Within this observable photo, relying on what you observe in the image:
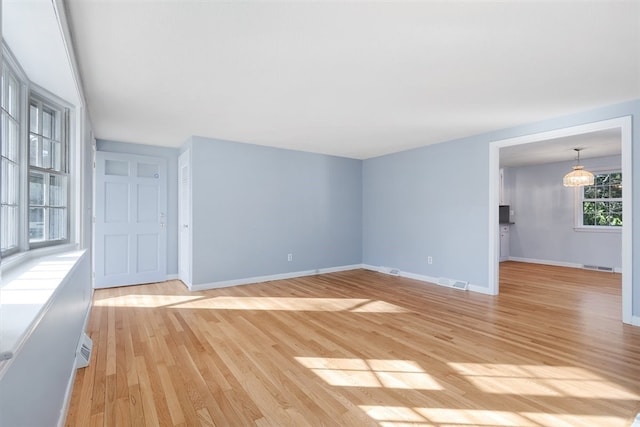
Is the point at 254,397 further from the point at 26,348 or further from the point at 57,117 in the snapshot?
the point at 57,117

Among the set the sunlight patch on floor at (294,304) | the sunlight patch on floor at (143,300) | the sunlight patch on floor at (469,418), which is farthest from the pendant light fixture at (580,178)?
the sunlight patch on floor at (143,300)

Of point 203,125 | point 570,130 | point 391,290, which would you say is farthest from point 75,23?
point 570,130

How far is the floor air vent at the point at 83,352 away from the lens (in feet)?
7.79

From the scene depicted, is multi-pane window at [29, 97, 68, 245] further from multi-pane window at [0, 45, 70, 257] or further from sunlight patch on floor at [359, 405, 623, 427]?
sunlight patch on floor at [359, 405, 623, 427]

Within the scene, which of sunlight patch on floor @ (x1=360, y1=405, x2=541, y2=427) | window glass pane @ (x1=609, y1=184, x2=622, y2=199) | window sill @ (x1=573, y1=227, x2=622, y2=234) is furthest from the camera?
window glass pane @ (x1=609, y1=184, x2=622, y2=199)

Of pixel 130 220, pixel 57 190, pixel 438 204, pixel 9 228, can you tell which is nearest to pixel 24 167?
pixel 9 228

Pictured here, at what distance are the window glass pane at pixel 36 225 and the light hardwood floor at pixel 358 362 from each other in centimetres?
103

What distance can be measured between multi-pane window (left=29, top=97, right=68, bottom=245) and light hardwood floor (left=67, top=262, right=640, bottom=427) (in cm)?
109

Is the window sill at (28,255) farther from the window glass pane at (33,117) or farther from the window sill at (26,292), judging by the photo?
the window glass pane at (33,117)

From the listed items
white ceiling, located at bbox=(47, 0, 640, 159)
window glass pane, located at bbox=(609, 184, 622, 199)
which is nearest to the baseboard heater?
window glass pane, located at bbox=(609, 184, 622, 199)

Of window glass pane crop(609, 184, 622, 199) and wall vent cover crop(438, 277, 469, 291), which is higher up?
window glass pane crop(609, 184, 622, 199)

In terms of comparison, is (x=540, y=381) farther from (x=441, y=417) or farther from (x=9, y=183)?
(x=9, y=183)

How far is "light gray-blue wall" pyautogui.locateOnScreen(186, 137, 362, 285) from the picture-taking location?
4824 millimetres

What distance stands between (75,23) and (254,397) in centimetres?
257
